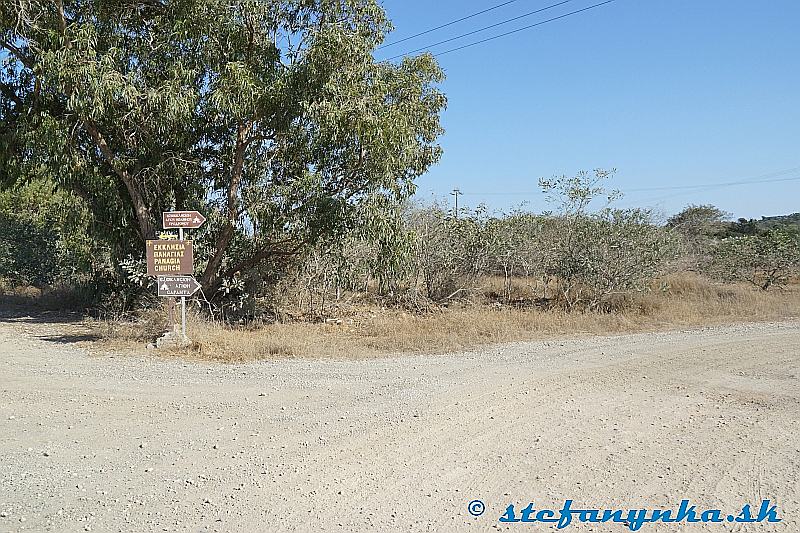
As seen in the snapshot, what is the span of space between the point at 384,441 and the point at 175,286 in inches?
261

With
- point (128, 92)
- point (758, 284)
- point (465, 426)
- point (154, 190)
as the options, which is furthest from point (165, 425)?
point (758, 284)

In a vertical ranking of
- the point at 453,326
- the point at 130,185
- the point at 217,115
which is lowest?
the point at 453,326

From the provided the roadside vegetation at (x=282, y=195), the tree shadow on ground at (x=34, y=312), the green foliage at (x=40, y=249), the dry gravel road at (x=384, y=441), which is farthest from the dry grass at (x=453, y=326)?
the green foliage at (x=40, y=249)

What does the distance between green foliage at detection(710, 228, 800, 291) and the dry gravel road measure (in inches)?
429

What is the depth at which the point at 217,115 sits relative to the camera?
508 inches

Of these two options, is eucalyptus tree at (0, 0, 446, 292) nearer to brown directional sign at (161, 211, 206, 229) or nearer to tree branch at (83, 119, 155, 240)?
tree branch at (83, 119, 155, 240)

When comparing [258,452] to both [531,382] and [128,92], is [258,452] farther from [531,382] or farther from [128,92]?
[128,92]

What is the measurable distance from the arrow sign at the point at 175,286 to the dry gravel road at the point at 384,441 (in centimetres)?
169

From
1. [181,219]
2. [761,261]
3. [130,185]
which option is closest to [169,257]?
[181,219]

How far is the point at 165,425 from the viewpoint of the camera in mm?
6328

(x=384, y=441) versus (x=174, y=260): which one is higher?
(x=174, y=260)

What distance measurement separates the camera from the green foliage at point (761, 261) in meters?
19.2

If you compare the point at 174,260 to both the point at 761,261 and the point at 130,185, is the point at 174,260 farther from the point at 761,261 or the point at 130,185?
the point at 761,261

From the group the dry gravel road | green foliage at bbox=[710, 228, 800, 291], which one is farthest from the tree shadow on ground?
green foliage at bbox=[710, 228, 800, 291]
